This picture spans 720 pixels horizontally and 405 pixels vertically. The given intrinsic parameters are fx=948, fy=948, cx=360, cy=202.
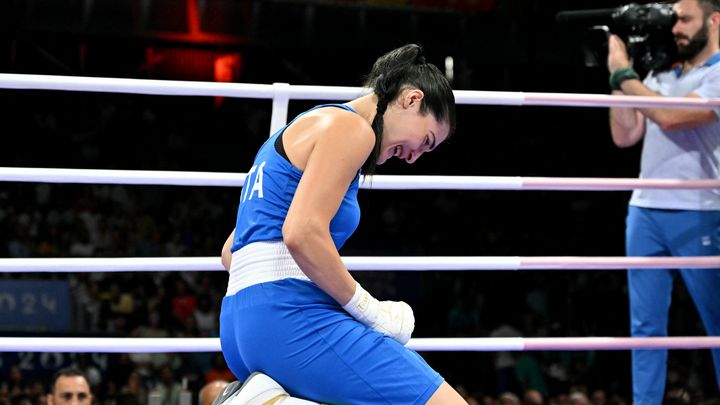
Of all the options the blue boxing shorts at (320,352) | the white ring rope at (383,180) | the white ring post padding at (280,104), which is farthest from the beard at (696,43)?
the blue boxing shorts at (320,352)

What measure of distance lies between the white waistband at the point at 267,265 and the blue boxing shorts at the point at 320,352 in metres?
0.02

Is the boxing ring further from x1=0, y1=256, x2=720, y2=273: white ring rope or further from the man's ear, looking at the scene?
the man's ear

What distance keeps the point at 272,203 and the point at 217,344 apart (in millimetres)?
927

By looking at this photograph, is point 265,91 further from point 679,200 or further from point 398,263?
point 679,200

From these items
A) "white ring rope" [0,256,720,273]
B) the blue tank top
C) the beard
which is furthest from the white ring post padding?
the beard

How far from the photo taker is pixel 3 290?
816 cm

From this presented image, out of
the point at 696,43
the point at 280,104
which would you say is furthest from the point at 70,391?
the point at 696,43

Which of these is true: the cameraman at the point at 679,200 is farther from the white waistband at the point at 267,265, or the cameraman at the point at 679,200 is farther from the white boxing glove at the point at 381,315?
the white waistband at the point at 267,265

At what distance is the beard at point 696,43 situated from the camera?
3410 millimetres

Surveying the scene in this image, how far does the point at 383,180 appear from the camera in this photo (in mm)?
3020

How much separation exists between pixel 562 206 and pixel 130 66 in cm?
638

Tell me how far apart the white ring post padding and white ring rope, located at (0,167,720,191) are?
24 centimetres

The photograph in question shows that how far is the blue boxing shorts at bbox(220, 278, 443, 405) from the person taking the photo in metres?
2.07

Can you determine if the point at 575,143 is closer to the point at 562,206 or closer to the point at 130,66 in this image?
the point at 562,206
